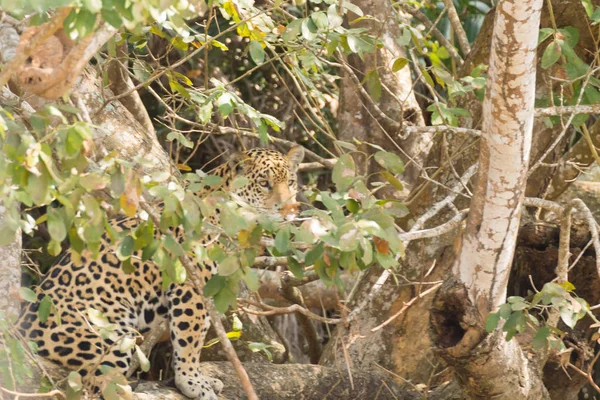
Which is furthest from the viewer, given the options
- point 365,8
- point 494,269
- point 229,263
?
point 365,8

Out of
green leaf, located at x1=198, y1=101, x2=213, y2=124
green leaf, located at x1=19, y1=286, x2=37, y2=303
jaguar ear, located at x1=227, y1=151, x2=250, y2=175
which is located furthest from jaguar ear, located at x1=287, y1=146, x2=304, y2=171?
green leaf, located at x1=19, y1=286, x2=37, y2=303

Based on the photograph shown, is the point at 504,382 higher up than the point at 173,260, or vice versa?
the point at 173,260

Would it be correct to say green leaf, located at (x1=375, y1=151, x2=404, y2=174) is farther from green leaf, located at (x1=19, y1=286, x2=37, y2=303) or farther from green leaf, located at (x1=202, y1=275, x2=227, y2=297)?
green leaf, located at (x1=19, y1=286, x2=37, y2=303)

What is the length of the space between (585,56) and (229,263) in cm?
329

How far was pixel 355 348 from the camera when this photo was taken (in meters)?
6.20

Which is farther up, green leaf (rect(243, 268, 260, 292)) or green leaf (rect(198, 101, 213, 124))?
green leaf (rect(198, 101, 213, 124))

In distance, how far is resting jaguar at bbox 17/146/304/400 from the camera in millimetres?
5066

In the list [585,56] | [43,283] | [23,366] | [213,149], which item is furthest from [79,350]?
[213,149]

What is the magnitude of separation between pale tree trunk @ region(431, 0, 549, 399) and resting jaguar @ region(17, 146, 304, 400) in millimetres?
1299

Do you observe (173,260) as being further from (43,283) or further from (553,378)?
(553,378)

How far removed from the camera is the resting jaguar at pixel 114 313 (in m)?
5.07

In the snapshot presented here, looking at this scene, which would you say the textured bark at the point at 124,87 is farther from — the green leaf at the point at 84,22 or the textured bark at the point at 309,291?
the green leaf at the point at 84,22

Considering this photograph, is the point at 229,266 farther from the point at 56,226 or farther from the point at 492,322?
the point at 492,322

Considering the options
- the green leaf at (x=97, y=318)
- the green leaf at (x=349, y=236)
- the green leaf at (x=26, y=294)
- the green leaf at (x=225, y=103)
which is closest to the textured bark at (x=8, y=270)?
the green leaf at (x=97, y=318)
